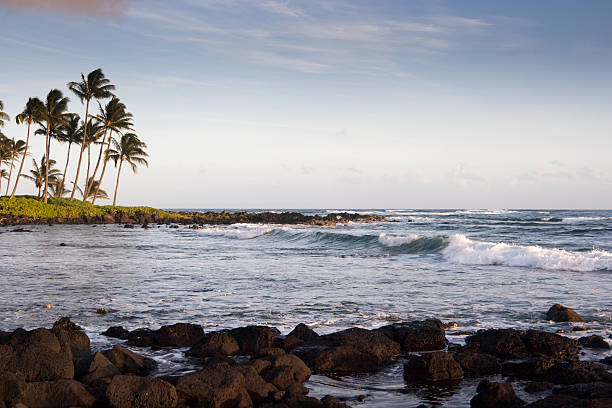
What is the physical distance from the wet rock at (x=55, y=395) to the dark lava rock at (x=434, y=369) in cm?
352

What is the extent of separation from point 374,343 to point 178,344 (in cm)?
277

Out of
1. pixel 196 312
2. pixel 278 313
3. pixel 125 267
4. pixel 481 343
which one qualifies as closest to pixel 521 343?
pixel 481 343

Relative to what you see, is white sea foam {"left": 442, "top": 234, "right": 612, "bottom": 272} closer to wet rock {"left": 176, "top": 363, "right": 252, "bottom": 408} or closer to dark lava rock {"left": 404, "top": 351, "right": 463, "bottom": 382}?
dark lava rock {"left": 404, "top": 351, "right": 463, "bottom": 382}

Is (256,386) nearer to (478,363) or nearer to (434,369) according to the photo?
(434,369)

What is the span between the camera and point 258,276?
595 inches

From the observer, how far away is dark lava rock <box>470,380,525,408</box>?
16.6 feet

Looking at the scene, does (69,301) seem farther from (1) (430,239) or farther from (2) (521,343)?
(1) (430,239)

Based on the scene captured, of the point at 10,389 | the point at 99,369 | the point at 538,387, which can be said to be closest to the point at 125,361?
the point at 99,369

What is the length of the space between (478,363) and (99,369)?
173 inches

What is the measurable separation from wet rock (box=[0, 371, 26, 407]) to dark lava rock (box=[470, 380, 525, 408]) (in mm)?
4354

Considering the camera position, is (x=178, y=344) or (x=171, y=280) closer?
(x=178, y=344)

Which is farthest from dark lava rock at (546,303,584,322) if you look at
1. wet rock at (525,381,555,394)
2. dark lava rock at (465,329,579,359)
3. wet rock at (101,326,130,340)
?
wet rock at (101,326,130,340)

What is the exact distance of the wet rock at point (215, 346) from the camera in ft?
22.7

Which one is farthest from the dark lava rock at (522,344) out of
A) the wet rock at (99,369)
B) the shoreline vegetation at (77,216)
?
the shoreline vegetation at (77,216)
